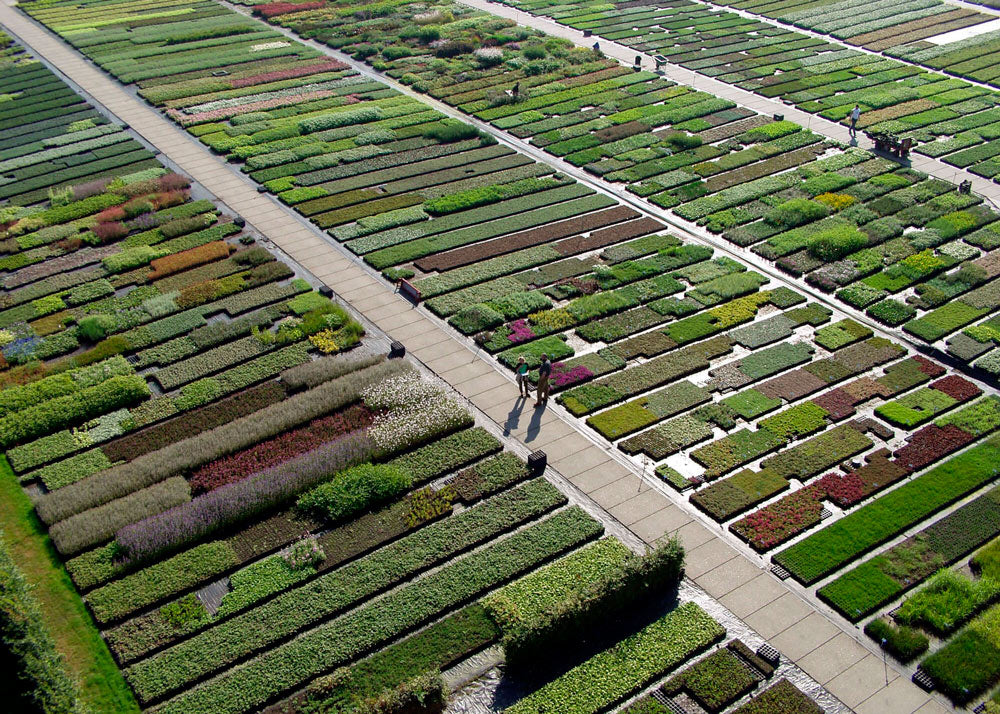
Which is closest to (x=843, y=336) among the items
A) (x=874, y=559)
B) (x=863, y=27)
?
(x=874, y=559)

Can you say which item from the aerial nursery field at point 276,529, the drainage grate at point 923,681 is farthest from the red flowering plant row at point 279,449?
the drainage grate at point 923,681

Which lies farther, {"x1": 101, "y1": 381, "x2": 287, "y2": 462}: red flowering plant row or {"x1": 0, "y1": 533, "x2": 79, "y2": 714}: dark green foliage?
{"x1": 101, "y1": 381, "x2": 287, "y2": 462}: red flowering plant row

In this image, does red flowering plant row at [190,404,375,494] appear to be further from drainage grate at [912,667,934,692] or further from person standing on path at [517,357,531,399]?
drainage grate at [912,667,934,692]

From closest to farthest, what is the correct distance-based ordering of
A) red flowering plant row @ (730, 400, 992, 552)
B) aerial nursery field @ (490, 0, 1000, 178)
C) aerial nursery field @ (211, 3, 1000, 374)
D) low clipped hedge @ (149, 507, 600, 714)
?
low clipped hedge @ (149, 507, 600, 714) → red flowering plant row @ (730, 400, 992, 552) → aerial nursery field @ (211, 3, 1000, 374) → aerial nursery field @ (490, 0, 1000, 178)

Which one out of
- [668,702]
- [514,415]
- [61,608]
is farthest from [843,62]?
[61,608]

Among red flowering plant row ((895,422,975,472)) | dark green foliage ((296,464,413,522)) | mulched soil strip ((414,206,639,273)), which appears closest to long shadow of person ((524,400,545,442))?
dark green foliage ((296,464,413,522))

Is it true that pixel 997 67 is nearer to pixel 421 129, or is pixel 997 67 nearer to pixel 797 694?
pixel 421 129

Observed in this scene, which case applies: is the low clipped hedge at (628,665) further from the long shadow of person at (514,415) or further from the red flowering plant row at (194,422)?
the red flowering plant row at (194,422)
